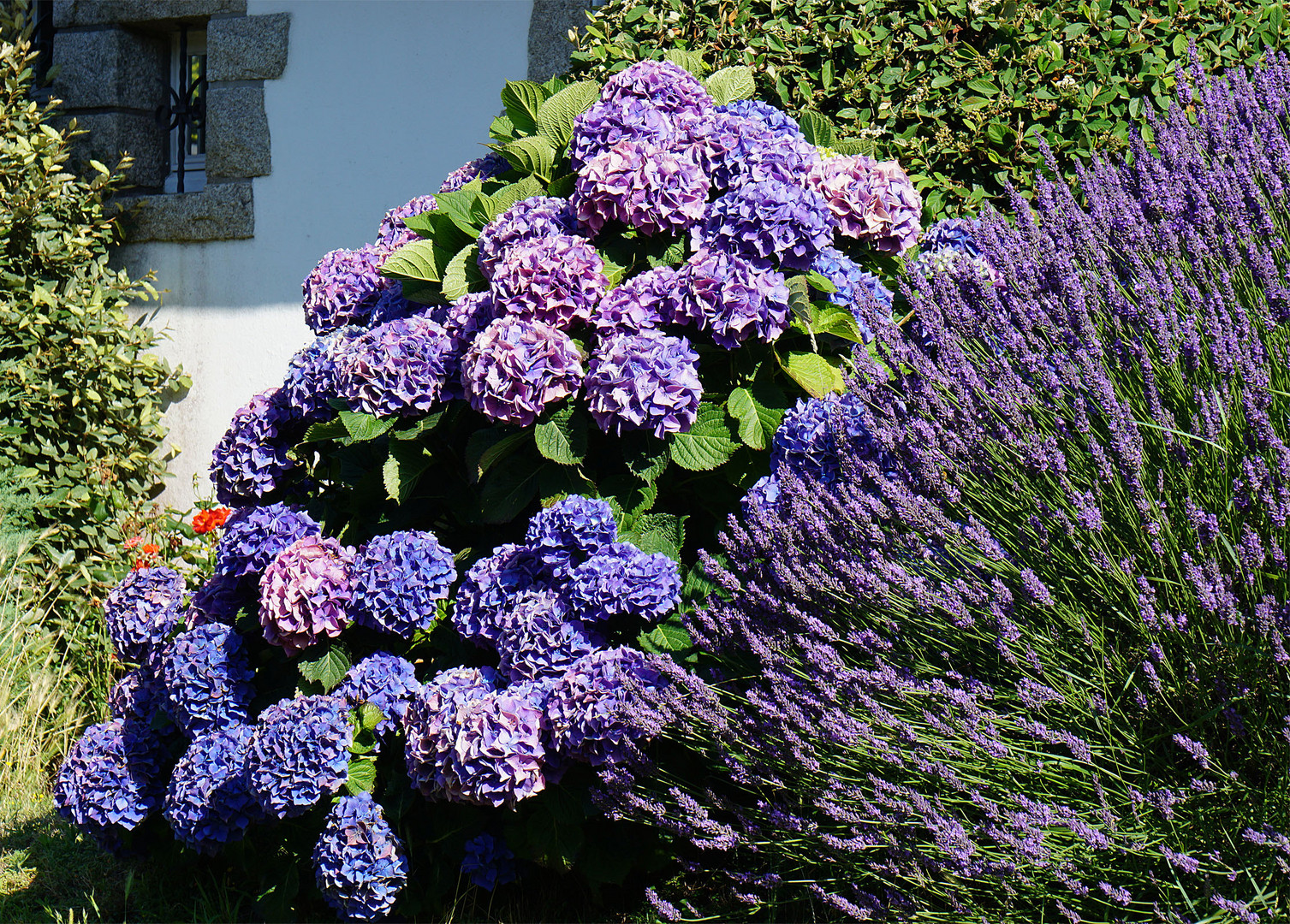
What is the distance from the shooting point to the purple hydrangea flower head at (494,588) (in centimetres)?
224

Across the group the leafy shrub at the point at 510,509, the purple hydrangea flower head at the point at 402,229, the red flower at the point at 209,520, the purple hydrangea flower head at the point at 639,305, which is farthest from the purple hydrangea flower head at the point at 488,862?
the red flower at the point at 209,520

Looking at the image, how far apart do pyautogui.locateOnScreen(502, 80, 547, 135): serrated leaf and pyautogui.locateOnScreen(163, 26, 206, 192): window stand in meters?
3.26

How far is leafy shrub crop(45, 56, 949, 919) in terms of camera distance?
2168 mm

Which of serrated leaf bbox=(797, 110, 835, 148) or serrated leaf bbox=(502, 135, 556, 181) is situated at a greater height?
serrated leaf bbox=(797, 110, 835, 148)

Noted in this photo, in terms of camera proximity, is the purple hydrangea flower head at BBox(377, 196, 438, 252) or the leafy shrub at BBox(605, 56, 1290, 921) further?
the purple hydrangea flower head at BBox(377, 196, 438, 252)

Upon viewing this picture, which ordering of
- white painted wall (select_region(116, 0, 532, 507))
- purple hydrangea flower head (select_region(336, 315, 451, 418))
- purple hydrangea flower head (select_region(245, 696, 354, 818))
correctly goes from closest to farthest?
purple hydrangea flower head (select_region(245, 696, 354, 818)) → purple hydrangea flower head (select_region(336, 315, 451, 418)) → white painted wall (select_region(116, 0, 532, 507))

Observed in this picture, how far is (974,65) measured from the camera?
317 cm

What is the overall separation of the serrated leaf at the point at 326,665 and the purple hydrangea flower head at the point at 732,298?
1100 mm

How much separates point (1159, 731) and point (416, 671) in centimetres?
167

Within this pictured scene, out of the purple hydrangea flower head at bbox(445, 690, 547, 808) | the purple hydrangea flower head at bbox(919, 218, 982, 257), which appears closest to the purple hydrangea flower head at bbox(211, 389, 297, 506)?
the purple hydrangea flower head at bbox(445, 690, 547, 808)

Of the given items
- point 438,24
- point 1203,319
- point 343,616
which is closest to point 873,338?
point 1203,319

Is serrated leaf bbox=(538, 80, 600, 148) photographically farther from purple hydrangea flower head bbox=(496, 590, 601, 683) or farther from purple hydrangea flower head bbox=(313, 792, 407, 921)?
purple hydrangea flower head bbox=(313, 792, 407, 921)

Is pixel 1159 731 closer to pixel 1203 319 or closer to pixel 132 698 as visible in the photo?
pixel 1203 319

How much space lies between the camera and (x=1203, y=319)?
176 centimetres
